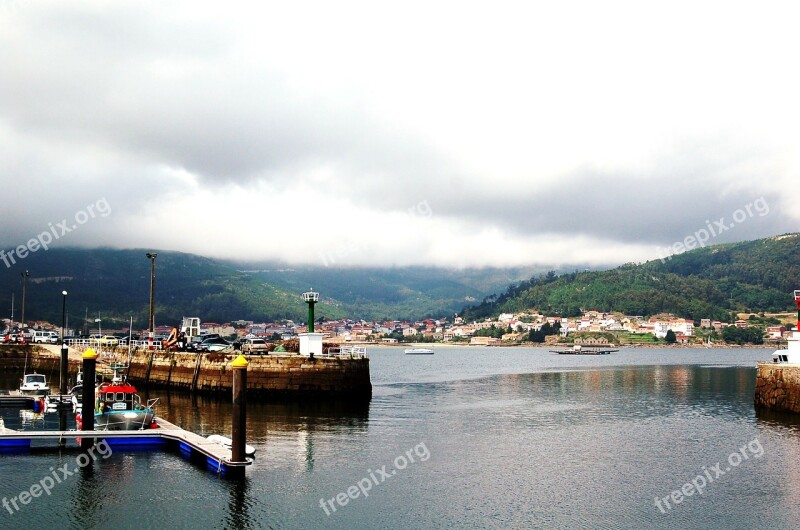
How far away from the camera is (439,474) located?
1550 inches

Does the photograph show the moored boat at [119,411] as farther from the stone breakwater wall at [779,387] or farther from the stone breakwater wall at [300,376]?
the stone breakwater wall at [779,387]

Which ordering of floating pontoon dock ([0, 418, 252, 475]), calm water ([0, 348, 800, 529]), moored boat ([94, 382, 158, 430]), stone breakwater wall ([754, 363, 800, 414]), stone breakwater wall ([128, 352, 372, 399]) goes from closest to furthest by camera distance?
calm water ([0, 348, 800, 529]), floating pontoon dock ([0, 418, 252, 475]), moored boat ([94, 382, 158, 430]), stone breakwater wall ([754, 363, 800, 414]), stone breakwater wall ([128, 352, 372, 399])

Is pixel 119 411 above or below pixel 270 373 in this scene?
below

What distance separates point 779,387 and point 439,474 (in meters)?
39.6

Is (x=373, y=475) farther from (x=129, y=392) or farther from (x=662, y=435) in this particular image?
(x=662, y=435)

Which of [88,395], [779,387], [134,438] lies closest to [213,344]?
[88,395]

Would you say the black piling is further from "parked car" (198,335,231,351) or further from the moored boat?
"parked car" (198,335,231,351)

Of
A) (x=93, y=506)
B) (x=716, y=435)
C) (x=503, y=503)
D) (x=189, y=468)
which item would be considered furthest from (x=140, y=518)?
(x=716, y=435)

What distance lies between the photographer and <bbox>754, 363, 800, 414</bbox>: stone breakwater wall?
60.7 m

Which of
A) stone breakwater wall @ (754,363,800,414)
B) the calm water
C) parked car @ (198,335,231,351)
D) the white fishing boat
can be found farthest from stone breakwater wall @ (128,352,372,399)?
stone breakwater wall @ (754,363,800,414)

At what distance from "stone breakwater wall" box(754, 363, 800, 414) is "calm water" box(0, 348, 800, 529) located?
8.27ft

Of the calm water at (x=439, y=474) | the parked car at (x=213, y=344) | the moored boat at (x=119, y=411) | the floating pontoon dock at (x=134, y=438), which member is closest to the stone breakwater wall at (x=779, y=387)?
the calm water at (x=439, y=474)

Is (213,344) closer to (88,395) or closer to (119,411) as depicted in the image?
(119,411)

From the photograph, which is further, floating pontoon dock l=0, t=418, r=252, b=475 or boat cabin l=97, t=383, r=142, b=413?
boat cabin l=97, t=383, r=142, b=413
